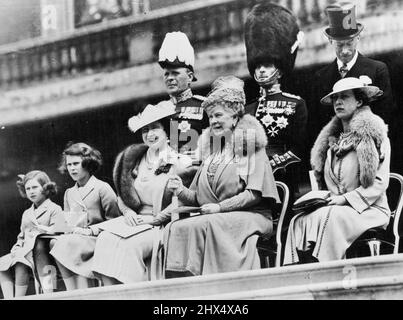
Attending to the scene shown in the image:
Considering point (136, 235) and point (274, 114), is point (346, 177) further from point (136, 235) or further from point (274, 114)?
point (136, 235)

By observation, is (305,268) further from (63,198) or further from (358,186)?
(63,198)

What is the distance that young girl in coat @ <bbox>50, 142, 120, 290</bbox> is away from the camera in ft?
41.3

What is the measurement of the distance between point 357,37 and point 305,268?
7.67 feet

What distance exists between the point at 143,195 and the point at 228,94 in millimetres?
1359

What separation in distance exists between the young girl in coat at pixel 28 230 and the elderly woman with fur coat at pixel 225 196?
1502 mm

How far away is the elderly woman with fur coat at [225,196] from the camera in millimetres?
11844

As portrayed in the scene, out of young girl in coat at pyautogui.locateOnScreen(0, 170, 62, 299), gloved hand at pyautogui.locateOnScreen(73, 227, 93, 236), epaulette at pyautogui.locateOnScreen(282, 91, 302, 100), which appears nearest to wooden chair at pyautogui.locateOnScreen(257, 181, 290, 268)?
epaulette at pyautogui.locateOnScreen(282, 91, 302, 100)

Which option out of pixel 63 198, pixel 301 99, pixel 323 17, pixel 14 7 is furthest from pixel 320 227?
pixel 14 7

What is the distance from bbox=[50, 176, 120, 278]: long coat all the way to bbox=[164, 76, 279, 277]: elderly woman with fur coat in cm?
76

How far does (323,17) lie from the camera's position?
12195 millimetres

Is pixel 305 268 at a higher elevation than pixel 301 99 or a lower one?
lower

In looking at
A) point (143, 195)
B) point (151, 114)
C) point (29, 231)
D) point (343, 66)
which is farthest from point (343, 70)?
point (29, 231)

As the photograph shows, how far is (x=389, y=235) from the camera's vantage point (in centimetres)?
1139
